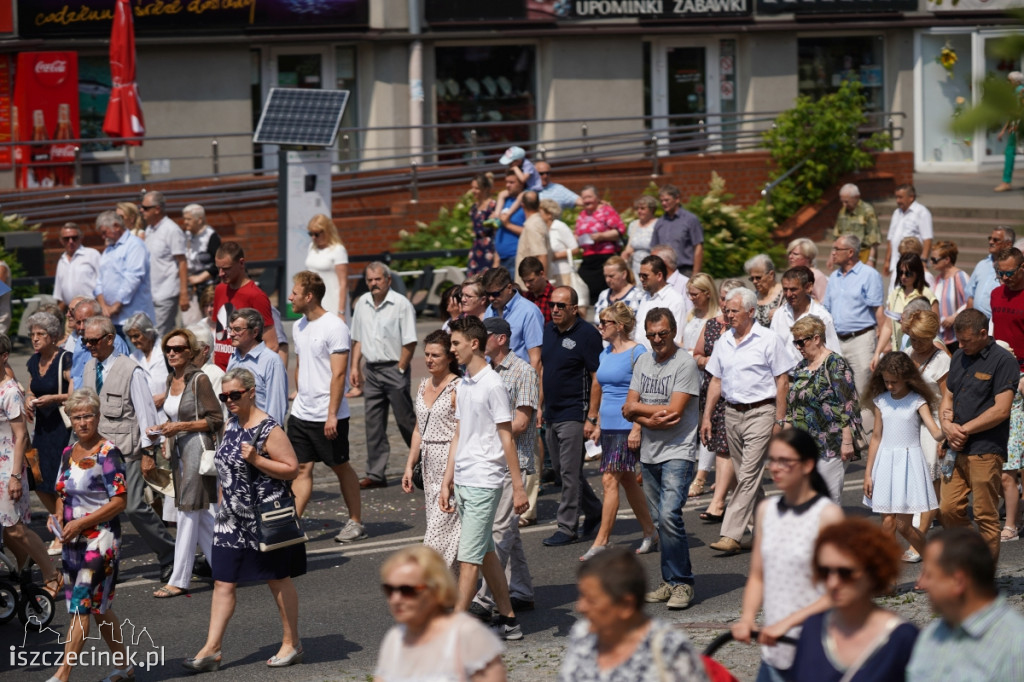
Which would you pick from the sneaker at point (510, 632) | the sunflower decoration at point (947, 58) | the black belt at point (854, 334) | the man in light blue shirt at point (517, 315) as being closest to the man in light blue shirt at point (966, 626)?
the sneaker at point (510, 632)

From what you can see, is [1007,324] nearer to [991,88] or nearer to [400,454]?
[400,454]

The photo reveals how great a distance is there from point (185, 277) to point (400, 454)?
3.47m

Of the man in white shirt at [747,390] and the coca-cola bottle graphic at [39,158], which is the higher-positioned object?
the coca-cola bottle graphic at [39,158]

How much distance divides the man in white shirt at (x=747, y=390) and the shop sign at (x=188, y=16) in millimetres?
17425

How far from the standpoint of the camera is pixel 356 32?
26.3m

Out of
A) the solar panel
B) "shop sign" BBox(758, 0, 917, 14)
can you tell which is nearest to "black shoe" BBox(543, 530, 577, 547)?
the solar panel

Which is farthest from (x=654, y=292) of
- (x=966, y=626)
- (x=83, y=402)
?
(x=966, y=626)

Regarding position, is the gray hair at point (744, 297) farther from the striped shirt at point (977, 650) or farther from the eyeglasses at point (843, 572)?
the striped shirt at point (977, 650)

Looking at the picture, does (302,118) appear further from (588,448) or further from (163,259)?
(588,448)

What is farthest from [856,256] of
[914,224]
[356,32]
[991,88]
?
[356,32]

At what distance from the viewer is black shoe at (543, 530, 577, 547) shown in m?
10.4

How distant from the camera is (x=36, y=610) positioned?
8.78m

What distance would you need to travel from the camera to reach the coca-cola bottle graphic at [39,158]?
23.4m

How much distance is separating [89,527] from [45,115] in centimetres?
1793
